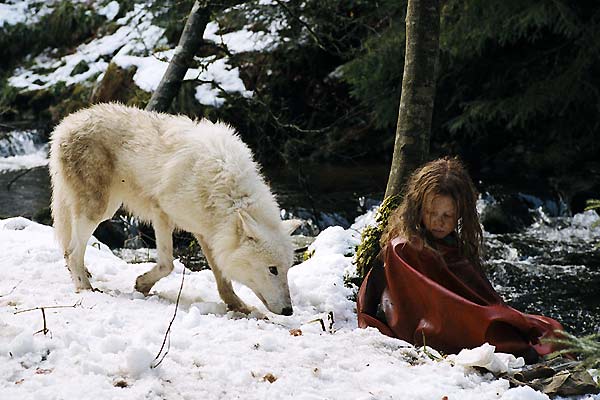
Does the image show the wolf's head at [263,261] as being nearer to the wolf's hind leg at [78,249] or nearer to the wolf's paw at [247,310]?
the wolf's paw at [247,310]

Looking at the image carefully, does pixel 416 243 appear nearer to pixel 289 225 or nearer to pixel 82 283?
pixel 289 225

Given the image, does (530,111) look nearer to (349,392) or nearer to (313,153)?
(313,153)

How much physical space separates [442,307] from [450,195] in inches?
32.8

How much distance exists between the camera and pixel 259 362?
11.2 ft

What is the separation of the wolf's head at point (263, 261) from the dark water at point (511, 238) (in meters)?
3.54

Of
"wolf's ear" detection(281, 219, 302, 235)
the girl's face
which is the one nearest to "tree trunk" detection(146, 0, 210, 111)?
"wolf's ear" detection(281, 219, 302, 235)

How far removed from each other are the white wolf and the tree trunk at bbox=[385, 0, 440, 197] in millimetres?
1166

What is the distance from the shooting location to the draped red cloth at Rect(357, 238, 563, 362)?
401 centimetres

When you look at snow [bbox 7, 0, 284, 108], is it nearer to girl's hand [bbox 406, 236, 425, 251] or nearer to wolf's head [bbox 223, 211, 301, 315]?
wolf's head [bbox 223, 211, 301, 315]

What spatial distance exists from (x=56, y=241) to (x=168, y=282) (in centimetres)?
115

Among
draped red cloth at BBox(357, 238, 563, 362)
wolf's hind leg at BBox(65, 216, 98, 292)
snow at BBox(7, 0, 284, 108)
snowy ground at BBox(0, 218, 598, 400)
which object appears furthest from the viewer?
snow at BBox(7, 0, 284, 108)

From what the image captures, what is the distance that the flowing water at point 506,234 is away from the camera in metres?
7.54

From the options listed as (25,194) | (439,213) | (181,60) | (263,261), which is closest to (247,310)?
(263,261)

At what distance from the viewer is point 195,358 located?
11.1 ft
